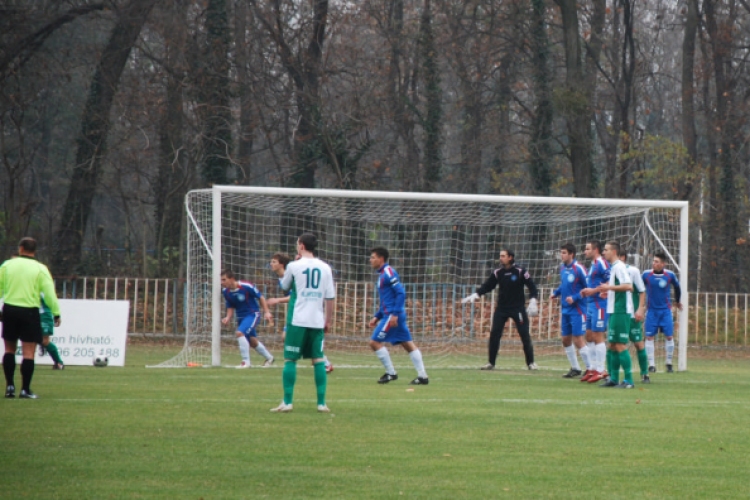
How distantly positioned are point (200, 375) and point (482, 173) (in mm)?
22251

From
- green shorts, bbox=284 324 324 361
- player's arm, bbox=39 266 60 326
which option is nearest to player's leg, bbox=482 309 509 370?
green shorts, bbox=284 324 324 361

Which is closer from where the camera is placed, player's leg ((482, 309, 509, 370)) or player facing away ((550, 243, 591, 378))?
player facing away ((550, 243, 591, 378))

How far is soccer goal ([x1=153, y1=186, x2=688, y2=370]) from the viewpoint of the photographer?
877 inches

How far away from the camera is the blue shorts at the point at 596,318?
17078mm

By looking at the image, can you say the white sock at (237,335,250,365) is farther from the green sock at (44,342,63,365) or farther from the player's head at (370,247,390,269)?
the player's head at (370,247,390,269)

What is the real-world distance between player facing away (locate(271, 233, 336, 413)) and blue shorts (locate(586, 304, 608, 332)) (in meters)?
6.92

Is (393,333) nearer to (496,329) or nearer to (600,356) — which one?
(600,356)

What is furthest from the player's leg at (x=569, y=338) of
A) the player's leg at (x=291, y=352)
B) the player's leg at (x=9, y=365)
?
the player's leg at (x=9, y=365)

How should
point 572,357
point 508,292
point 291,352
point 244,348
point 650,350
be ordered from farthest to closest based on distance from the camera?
1. point 650,350
2. point 508,292
3. point 244,348
4. point 572,357
5. point 291,352

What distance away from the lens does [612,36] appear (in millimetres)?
37125

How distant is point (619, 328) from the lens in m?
15.2

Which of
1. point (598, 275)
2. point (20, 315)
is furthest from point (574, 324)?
point (20, 315)

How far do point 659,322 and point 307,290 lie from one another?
35.5 feet

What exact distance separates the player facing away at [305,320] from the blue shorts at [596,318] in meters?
6.92
